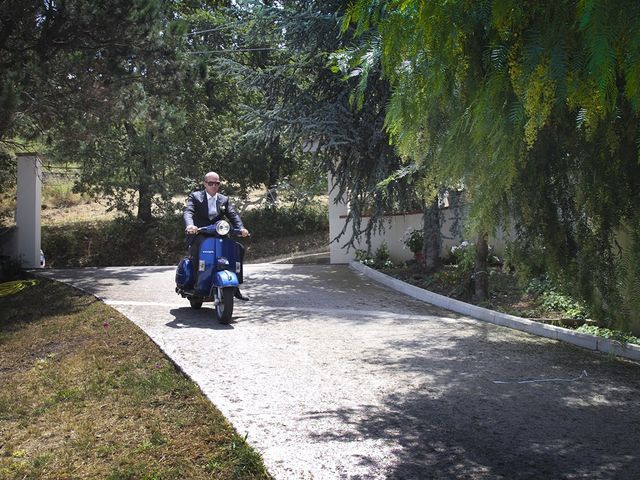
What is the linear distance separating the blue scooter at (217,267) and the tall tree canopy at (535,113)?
12.3 feet

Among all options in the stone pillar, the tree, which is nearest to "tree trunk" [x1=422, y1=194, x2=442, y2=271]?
the tree

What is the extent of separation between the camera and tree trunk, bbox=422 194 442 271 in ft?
42.4

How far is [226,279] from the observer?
817cm

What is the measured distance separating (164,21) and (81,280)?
17.4 ft

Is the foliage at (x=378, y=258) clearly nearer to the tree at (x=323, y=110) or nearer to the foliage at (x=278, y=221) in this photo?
the tree at (x=323, y=110)

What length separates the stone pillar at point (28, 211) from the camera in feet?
50.9

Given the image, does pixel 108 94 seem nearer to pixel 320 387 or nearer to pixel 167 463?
pixel 320 387

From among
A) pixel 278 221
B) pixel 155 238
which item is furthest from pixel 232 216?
pixel 278 221

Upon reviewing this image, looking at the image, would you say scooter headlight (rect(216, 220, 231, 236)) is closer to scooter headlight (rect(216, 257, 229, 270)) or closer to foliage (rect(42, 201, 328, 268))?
scooter headlight (rect(216, 257, 229, 270))

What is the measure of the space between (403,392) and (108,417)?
7.59 ft

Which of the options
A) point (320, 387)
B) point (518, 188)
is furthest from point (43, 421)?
point (518, 188)

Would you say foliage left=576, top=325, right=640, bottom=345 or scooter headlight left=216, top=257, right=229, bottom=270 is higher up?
scooter headlight left=216, top=257, right=229, bottom=270

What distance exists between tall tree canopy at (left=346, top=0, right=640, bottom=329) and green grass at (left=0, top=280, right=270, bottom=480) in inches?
90.3

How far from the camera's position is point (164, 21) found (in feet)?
41.8
